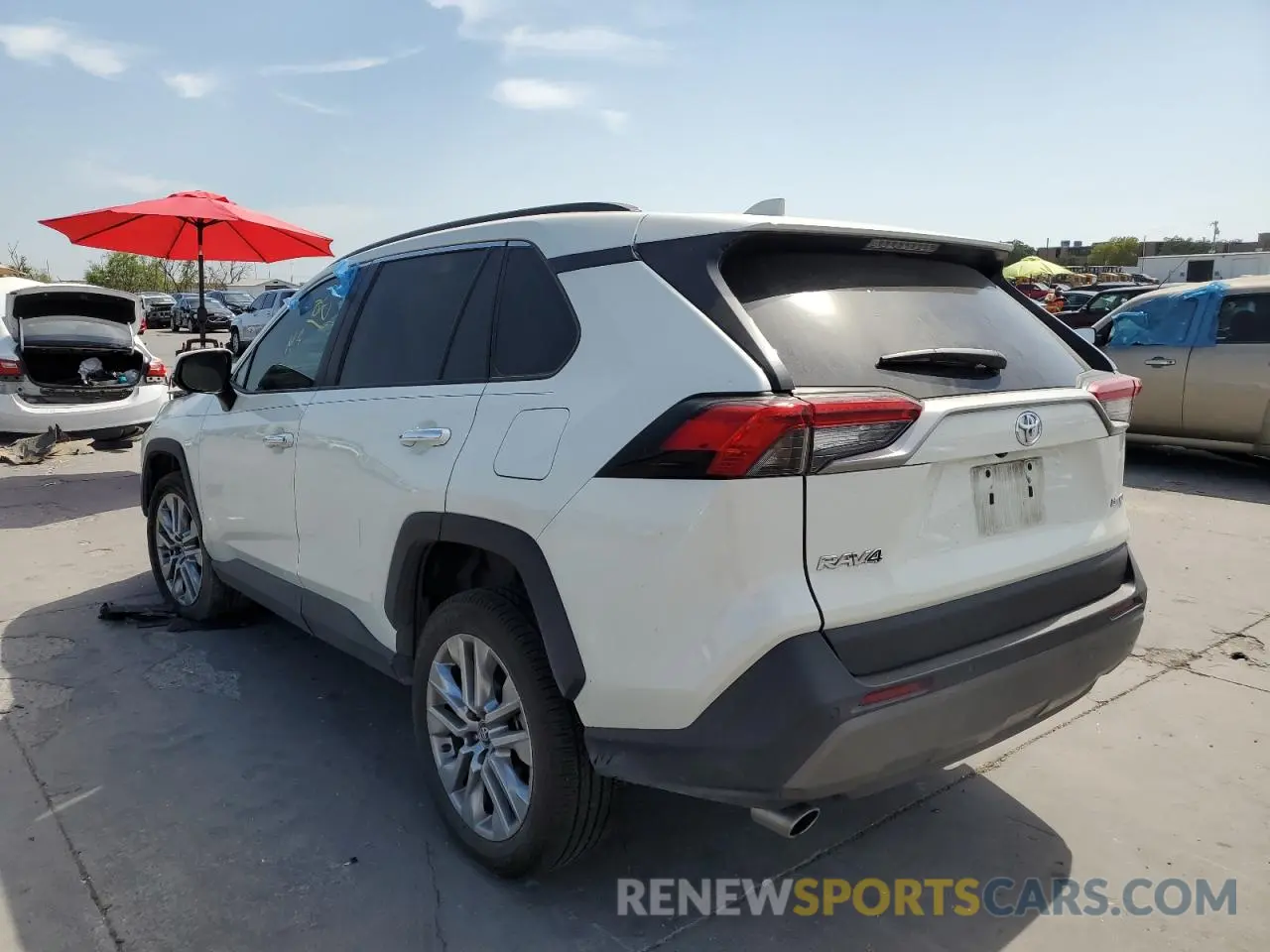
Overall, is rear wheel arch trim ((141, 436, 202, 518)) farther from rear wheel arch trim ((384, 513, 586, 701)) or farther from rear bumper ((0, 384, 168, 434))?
rear bumper ((0, 384, 168, 434))

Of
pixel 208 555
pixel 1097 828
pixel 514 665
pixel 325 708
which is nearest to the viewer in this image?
pixel 514 665

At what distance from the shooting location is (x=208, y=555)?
178 inches

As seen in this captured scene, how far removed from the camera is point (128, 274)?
60.7 metres

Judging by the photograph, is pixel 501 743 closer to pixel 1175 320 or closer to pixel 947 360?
pixel 947 360

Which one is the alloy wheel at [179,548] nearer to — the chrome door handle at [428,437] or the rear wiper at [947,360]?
the chrome door handle at [428,437]

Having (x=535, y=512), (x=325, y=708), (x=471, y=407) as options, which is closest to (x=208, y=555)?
(x=325, y=708)

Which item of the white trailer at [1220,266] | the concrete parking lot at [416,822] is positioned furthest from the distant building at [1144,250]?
the concrete parking lot at [416,822]

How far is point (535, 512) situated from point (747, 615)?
65 cm

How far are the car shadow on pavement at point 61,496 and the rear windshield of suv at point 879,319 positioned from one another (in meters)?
6.81

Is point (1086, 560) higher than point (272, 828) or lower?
higher

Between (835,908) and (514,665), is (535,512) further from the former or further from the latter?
(835,908)

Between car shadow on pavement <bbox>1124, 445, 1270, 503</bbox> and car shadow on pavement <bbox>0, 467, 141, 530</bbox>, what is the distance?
28.9 feet

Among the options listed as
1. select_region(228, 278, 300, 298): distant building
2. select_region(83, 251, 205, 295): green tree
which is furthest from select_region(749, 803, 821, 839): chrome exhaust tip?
select_region(83, 251, 205, 295): green tree

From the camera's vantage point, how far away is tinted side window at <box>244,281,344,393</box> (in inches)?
146
